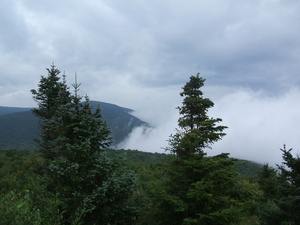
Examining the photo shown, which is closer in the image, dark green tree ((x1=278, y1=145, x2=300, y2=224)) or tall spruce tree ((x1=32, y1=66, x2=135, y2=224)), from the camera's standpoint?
tall spruce tree ((x1=32, y1=66, x2=135, y2=224))

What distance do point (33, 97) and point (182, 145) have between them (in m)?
11.9

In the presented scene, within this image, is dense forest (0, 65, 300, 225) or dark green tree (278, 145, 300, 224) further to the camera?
dark green tree (278, 145, 300, 224)

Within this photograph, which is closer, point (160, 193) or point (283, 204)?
point (160, 193)

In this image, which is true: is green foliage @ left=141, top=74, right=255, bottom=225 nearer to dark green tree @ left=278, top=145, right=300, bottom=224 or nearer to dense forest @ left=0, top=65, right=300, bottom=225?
dense forest @ left=0, top=65, right=300, bottom=225

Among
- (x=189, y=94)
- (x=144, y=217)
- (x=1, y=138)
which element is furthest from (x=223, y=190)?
(x=1, y=138)

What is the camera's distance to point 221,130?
12.0 metres

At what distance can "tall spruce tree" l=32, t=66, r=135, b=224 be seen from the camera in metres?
10.0

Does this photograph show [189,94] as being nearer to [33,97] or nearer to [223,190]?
[223,190]

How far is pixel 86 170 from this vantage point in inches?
412

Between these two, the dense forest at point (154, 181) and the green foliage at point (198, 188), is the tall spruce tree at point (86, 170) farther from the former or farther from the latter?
the green foliage at point (198, 188)

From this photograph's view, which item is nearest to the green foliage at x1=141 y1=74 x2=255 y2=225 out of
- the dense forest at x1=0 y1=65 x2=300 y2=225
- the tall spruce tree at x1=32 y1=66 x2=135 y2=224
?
the dense forest at x1=0 y1=65 x2=300 y2=225

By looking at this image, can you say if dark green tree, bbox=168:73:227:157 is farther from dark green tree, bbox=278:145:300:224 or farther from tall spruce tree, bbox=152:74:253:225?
dark green tree, bbox=278:145:300:224

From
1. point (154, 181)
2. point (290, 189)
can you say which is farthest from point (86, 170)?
point (290, 189)

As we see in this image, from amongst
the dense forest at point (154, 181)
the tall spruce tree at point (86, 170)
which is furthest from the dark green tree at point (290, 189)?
the tall spruce tree at point (86, 170)
